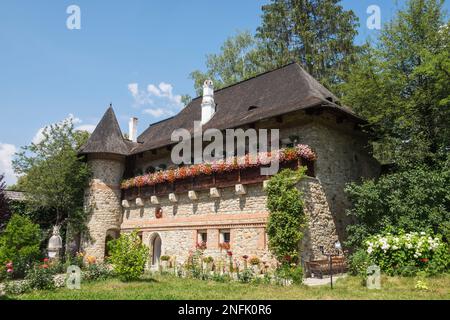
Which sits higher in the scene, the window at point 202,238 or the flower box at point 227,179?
the flower box at point 227,179

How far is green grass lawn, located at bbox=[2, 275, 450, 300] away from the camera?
927 centimetres

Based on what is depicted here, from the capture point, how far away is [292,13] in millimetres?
27672

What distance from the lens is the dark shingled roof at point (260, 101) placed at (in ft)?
50.1

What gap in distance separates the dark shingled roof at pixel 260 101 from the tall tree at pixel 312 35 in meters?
7.53

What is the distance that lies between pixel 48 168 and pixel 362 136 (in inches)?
621

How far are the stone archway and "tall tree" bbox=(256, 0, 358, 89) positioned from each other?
1450 cm

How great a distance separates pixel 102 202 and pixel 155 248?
3.81 meters

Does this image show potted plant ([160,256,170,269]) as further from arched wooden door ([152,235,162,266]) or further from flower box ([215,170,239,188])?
flower box ([215,170,239,188])

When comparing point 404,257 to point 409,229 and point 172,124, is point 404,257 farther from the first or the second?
point 172,124

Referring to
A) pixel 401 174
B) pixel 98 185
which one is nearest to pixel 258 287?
pixel 401 174

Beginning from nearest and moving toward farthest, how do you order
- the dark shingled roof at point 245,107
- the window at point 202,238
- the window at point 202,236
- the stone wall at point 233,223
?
the stone wall at point 233,223
the dark shingled roof at point 245,107
the window at point 202,238
the window at point 202,236

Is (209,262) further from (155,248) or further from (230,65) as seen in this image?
(230,65)

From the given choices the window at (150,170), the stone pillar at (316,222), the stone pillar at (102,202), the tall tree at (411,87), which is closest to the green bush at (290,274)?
the stone pillar at (316,222)

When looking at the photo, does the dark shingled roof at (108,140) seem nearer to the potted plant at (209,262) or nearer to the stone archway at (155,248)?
the stone archway at (155,248)
